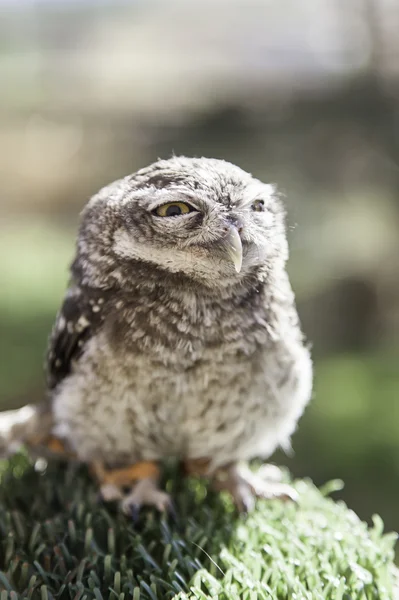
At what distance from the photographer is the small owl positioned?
1472 mm

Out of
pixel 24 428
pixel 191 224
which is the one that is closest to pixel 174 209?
pixel 191 224

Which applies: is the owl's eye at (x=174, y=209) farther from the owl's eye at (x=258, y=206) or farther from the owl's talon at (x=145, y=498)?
the owl's talon at (x=145, y=498)

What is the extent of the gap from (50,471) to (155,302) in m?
0.77

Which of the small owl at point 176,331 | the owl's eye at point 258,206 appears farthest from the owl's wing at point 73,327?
the owl's eye at point 258,206

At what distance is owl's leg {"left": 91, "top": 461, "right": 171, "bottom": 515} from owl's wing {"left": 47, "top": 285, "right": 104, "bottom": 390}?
11.8 inches

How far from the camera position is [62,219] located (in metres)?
6.73

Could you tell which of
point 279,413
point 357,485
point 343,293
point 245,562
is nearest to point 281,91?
point 343,293

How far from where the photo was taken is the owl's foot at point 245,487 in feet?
6.33

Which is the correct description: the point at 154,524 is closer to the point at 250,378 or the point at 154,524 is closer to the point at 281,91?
the point at 250,378

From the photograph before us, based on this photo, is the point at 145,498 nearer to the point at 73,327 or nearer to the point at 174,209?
the point at 73,327

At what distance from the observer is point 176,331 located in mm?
1610

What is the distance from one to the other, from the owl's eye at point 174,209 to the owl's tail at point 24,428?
0.91 meters

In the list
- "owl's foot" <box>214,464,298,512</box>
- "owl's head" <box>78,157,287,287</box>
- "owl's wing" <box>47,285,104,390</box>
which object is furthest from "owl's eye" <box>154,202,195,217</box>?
"owl's foot" <box>214,464,298,512</box>

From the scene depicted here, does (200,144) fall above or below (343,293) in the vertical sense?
above
